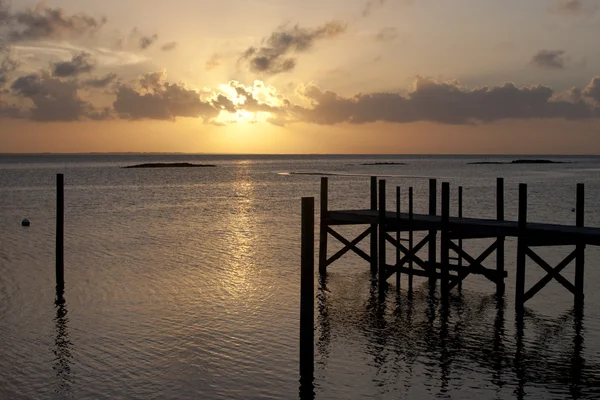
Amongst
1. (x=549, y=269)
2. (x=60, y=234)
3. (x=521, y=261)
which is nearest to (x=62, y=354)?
(x=60, y=234)

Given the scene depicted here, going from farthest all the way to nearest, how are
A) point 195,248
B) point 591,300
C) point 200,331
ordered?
point 195,248
point 591,300
point 200,331

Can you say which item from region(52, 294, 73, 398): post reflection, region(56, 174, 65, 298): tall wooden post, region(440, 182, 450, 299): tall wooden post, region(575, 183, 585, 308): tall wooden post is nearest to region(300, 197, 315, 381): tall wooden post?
region(52, 294, 73, 398): post reflection

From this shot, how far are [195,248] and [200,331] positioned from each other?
15.4 m

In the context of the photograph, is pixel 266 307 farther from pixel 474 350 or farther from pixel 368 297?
pixel 474 350

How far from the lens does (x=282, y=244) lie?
3381cm

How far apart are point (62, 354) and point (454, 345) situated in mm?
9301

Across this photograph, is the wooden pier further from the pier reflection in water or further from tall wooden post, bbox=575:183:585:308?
the pier reflection in water

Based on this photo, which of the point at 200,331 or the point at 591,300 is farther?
the point at 591,300

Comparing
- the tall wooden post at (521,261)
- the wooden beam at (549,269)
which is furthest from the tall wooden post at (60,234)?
the wooden beam at (549,269)

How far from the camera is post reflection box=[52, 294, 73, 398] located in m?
13.5

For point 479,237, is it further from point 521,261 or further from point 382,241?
point 521,261

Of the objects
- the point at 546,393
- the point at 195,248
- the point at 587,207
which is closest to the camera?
the point at 546,393

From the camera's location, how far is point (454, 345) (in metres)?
16.2

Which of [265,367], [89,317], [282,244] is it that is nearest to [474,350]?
[265,367]
